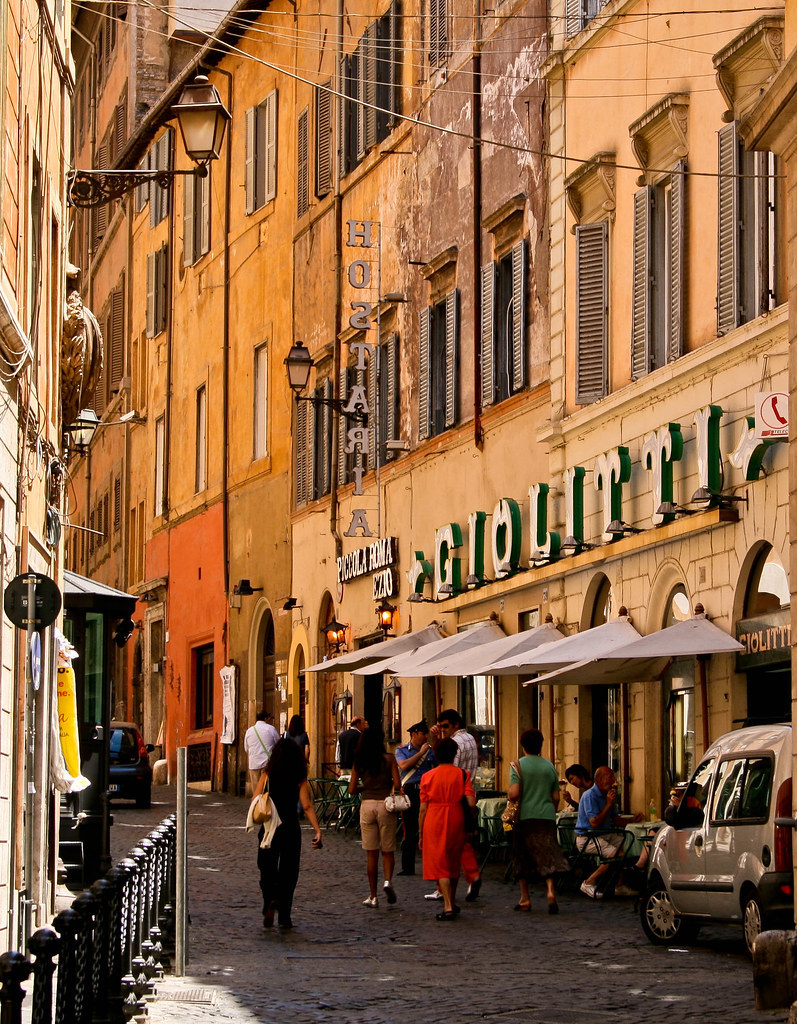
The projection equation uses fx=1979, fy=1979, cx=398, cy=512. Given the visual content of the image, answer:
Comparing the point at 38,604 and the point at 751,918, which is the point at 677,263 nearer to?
the point at 751,918

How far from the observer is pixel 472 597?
2505 centimetres

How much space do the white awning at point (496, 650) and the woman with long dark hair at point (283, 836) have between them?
15.8ft

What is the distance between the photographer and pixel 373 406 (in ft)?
99.3

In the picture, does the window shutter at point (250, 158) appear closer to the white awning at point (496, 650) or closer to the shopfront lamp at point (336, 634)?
the shopfront lamp at point (336, 634)

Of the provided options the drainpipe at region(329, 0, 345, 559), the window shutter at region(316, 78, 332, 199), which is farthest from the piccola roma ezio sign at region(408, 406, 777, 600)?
the window shutter at region(316, 78, 332, 199)

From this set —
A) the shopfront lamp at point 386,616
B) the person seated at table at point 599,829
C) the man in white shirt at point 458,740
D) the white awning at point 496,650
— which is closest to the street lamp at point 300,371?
the shopfront lamp at point 386,616

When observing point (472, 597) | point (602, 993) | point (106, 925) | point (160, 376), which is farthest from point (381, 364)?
point (106, 925)

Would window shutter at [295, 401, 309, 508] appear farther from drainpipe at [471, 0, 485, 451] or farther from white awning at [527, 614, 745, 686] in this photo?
white awning at [527, 614, 745, 686]

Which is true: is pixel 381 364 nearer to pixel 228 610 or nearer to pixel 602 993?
pixel 228 610

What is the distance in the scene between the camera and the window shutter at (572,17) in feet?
73.5

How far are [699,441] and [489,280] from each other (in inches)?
300

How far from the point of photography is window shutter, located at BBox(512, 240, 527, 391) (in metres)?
23.9

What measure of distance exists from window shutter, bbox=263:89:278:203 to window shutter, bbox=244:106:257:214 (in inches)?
20.1

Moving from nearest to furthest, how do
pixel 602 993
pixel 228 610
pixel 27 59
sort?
1. pixel 602 993
2. pixel 27 59
3. pixel 228 610
